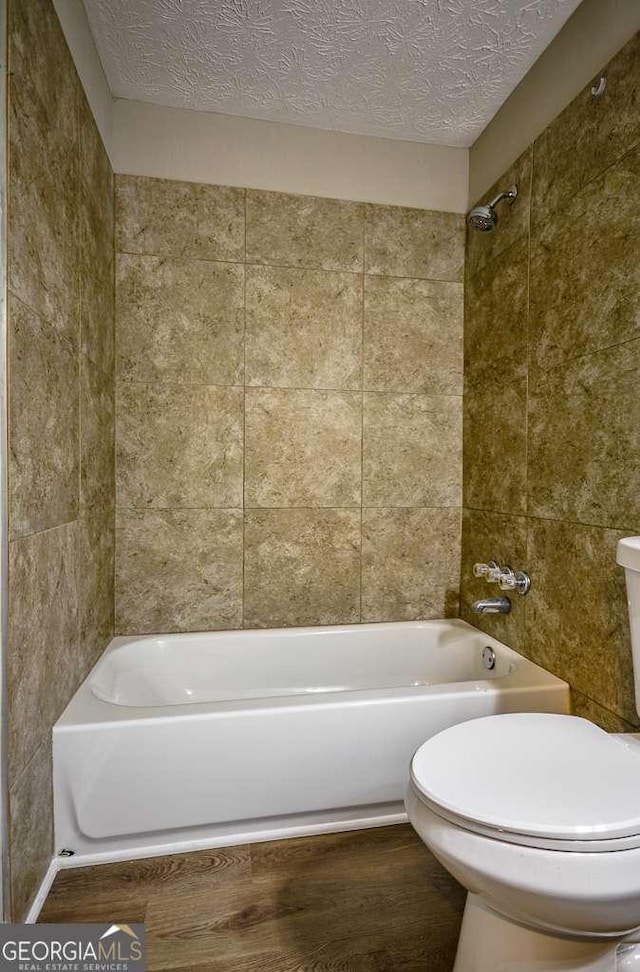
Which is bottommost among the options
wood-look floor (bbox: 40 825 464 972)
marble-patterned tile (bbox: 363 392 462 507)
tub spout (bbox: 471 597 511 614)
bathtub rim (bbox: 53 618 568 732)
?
wood-look floor (bbox: 40 825 464 972)

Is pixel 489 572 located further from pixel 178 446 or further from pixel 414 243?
pixel 414 243

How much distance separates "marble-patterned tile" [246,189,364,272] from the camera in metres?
2.15

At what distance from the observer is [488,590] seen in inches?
85.2

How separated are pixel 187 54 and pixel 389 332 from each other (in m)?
1.20

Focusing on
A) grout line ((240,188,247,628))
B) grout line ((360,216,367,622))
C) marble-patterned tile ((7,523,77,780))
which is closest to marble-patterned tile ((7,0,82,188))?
grout line ((240,188,247,628))

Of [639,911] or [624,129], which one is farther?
[624,129]

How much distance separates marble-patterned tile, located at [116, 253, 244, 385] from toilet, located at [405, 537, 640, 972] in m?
1.62

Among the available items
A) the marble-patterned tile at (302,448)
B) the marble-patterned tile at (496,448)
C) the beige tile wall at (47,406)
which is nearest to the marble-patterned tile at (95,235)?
the beige tile wall at (47,406)

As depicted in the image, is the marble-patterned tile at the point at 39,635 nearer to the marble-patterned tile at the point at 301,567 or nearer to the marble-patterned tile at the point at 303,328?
the marble-patterned tile at the point at 301,567

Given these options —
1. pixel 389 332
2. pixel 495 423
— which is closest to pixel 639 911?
pixel 495 423

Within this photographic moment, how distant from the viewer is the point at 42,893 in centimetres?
131

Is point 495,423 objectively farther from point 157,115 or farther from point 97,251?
point 157,115

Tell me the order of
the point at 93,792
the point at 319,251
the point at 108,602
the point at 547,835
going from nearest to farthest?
the point at 547,835, the point at 93,792, the point at 108,602, the point at 319,251

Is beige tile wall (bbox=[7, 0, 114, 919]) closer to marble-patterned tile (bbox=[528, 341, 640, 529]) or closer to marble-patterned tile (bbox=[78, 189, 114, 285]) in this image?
marble-patterned tile (bbox=[78, 189, 114, 285])
